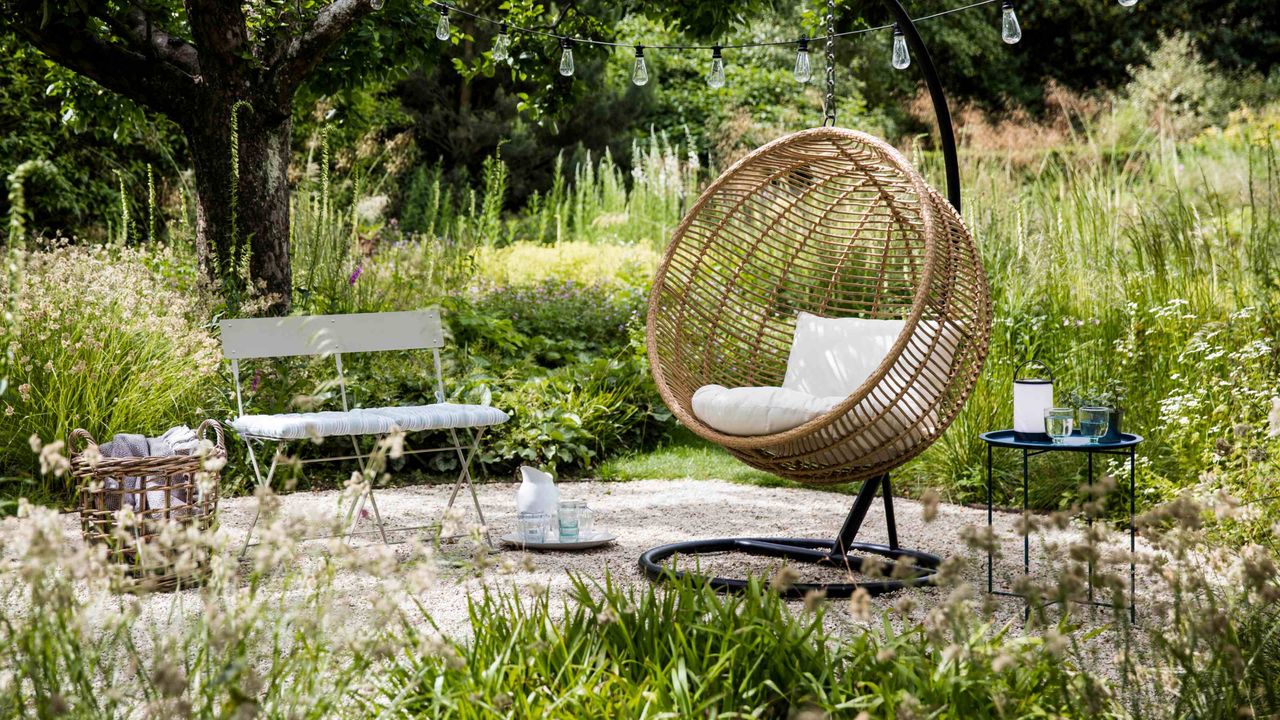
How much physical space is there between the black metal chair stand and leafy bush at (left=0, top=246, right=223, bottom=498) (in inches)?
81.1

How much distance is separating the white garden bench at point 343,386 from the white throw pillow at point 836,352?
3.30ft

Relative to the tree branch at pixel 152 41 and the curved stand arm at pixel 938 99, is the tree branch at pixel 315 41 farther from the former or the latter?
the curved stand arm at pixel 938 99

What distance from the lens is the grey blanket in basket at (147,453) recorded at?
3324mm

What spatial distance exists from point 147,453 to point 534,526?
4.05ft

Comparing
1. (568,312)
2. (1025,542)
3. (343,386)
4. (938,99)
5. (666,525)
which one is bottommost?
(666,525)

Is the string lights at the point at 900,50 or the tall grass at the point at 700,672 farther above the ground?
the string lights at the point at 900,50

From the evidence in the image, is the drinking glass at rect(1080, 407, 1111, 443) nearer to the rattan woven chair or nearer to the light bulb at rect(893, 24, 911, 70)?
the rattan woven chair

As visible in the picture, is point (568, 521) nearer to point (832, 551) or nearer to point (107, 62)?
point (832, 551)

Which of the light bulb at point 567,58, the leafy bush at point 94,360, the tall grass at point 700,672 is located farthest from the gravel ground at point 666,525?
the light bulb at point 567,58

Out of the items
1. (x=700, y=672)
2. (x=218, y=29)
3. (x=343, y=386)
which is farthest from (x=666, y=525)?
(x=218, y=29)

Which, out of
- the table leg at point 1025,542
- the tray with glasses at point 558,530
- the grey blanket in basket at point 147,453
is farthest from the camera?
the tray with glasses at point 558,530

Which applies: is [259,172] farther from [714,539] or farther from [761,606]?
[761,606]

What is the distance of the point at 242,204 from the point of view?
17.6 ft

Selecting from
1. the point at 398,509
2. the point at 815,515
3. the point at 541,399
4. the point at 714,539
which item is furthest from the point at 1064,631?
the point at 541,399
